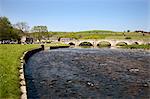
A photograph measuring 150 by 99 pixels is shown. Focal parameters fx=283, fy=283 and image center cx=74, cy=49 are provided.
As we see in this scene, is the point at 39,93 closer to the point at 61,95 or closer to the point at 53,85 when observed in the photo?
the point at 61,95

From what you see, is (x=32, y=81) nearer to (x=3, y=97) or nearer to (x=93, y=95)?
(x=93, y=95)

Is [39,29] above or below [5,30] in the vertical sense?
above

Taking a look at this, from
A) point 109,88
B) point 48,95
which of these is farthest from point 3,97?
point 109,88

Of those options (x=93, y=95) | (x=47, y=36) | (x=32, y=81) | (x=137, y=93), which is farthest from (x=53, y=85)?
(x=47, y=36)

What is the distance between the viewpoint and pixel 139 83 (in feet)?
90.0

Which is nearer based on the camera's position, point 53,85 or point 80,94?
point 80,94

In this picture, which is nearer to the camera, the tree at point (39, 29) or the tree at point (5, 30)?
the tree at point (5, 30)

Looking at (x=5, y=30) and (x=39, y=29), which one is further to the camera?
(x=39, y=29)

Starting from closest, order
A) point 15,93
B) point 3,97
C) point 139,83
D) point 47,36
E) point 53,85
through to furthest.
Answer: point 3,97 → point 15,93 → point 53,85 → point 139,83 → point 47,36

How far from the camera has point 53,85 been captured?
25094 mm

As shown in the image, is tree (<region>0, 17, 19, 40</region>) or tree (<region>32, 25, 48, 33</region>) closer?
tree (<region>0, 17, 19, 40</region>)

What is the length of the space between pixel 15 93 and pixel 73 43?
12865cm

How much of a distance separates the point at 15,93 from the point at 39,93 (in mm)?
3790

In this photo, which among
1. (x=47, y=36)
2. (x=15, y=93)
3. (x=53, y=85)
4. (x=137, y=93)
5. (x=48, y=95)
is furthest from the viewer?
(x=47, y=36)
